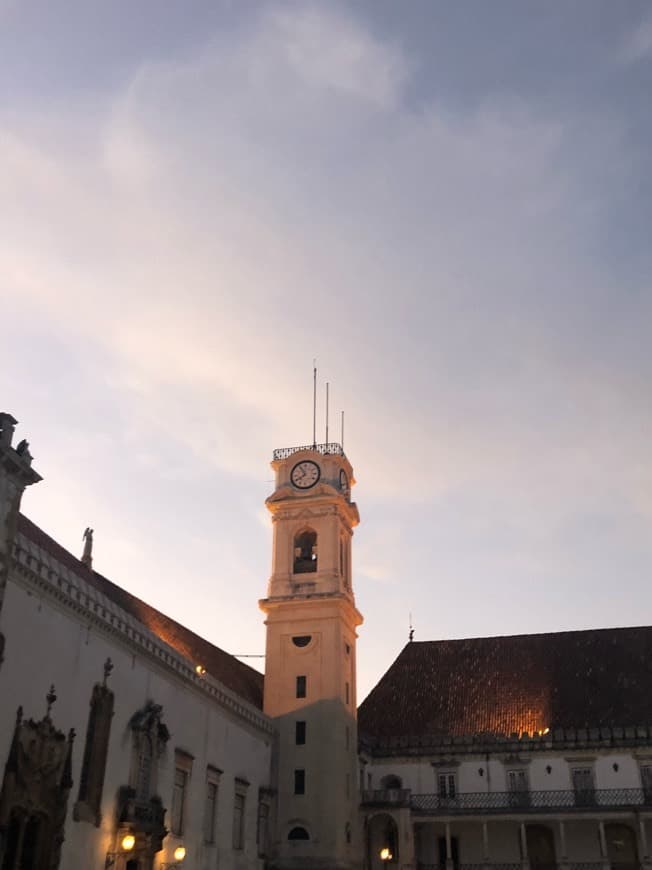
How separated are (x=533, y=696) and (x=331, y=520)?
1448 cm

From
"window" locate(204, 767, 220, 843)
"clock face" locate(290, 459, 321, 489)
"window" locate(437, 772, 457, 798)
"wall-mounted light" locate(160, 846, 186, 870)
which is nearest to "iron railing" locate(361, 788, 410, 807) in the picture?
"window" locate(437, 772, 457, 798)

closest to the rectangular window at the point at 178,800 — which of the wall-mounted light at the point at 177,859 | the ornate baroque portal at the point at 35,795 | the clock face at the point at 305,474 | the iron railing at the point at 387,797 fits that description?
the wall-mounted light at the point at 177,859

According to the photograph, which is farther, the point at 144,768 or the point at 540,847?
the point at 540,847

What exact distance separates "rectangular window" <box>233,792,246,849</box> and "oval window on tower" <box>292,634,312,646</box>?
8316 millimetres

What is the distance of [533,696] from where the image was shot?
48312 mm

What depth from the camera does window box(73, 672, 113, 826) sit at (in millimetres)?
24781

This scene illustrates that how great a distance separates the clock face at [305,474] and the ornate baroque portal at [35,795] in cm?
2328

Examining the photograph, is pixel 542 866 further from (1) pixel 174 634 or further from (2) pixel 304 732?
(1) pixel 174 634

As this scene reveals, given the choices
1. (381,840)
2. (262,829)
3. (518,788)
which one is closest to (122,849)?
(262,829)

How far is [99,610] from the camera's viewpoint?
86.5 ft

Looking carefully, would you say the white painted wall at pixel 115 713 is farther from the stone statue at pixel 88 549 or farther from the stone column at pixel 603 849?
the stone column at pixel 603 849

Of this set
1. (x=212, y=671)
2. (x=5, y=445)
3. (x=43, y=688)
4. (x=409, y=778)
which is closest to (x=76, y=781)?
(x=43, y=688)

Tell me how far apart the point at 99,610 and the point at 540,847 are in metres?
27.3

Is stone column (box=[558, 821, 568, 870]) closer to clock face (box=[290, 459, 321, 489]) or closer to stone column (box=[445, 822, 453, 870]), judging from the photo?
stone column (box=[445, 822, 453, 870])
